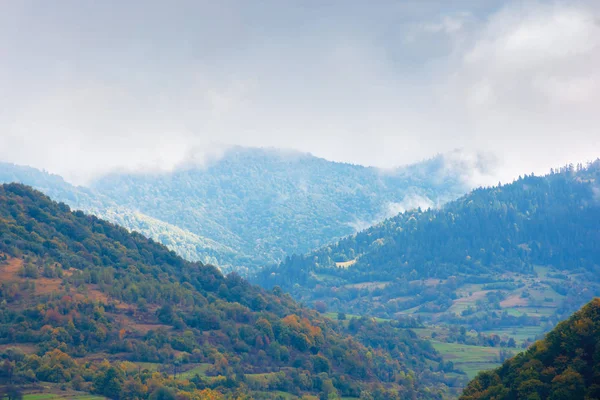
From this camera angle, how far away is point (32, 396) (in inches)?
4208

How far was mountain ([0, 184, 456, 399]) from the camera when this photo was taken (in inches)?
4870

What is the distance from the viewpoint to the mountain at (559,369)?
75.1 m

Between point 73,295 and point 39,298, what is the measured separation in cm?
585

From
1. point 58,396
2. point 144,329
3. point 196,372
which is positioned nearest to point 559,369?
point 58,396

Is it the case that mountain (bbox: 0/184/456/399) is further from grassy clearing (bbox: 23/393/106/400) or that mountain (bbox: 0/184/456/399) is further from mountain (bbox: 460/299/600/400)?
mountain (bbox: 460/299/600/400)

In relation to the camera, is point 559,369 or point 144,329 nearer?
point 559,369

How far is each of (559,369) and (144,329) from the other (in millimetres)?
85173

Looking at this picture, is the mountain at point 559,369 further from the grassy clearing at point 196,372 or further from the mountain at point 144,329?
the grassy clearing at point 196,372

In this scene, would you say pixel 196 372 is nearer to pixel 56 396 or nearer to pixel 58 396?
pixel 58 396

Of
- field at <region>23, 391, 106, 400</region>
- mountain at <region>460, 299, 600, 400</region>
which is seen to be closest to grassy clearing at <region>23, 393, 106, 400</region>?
field at <region>23, 391, 106, 400</region>

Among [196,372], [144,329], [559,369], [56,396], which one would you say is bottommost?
[56,396]

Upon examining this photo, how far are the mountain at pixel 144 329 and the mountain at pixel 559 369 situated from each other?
161ft

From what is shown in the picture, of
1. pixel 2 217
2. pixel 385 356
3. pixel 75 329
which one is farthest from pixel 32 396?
pixel 385 356

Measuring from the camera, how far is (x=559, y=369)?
3140 inches
